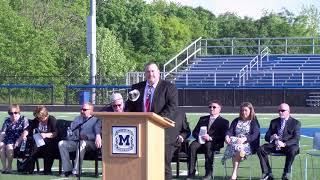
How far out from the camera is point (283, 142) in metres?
14.9

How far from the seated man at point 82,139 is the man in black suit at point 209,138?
1620mm

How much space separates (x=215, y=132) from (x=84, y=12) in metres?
57.9

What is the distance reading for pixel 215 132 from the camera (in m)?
15.5

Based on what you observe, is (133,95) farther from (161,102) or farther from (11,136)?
(11,136)

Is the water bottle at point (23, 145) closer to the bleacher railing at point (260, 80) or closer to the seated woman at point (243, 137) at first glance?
the seated woman at point (243, 137)

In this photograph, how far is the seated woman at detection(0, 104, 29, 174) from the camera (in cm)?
1614

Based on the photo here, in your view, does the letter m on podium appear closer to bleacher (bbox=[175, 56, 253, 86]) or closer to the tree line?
the tree line

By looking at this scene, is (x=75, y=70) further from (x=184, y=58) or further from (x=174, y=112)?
(x=174, y=112)

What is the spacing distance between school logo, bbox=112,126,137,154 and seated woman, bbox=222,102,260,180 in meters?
4.98

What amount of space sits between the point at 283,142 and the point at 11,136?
4.87 m

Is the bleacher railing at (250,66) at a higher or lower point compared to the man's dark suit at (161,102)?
higher

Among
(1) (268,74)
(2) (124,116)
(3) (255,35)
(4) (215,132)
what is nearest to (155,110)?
(2) (124,116)

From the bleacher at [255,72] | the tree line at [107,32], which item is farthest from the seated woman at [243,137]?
the bleacher at [255,72]

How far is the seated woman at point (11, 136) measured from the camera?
16.1 metres
